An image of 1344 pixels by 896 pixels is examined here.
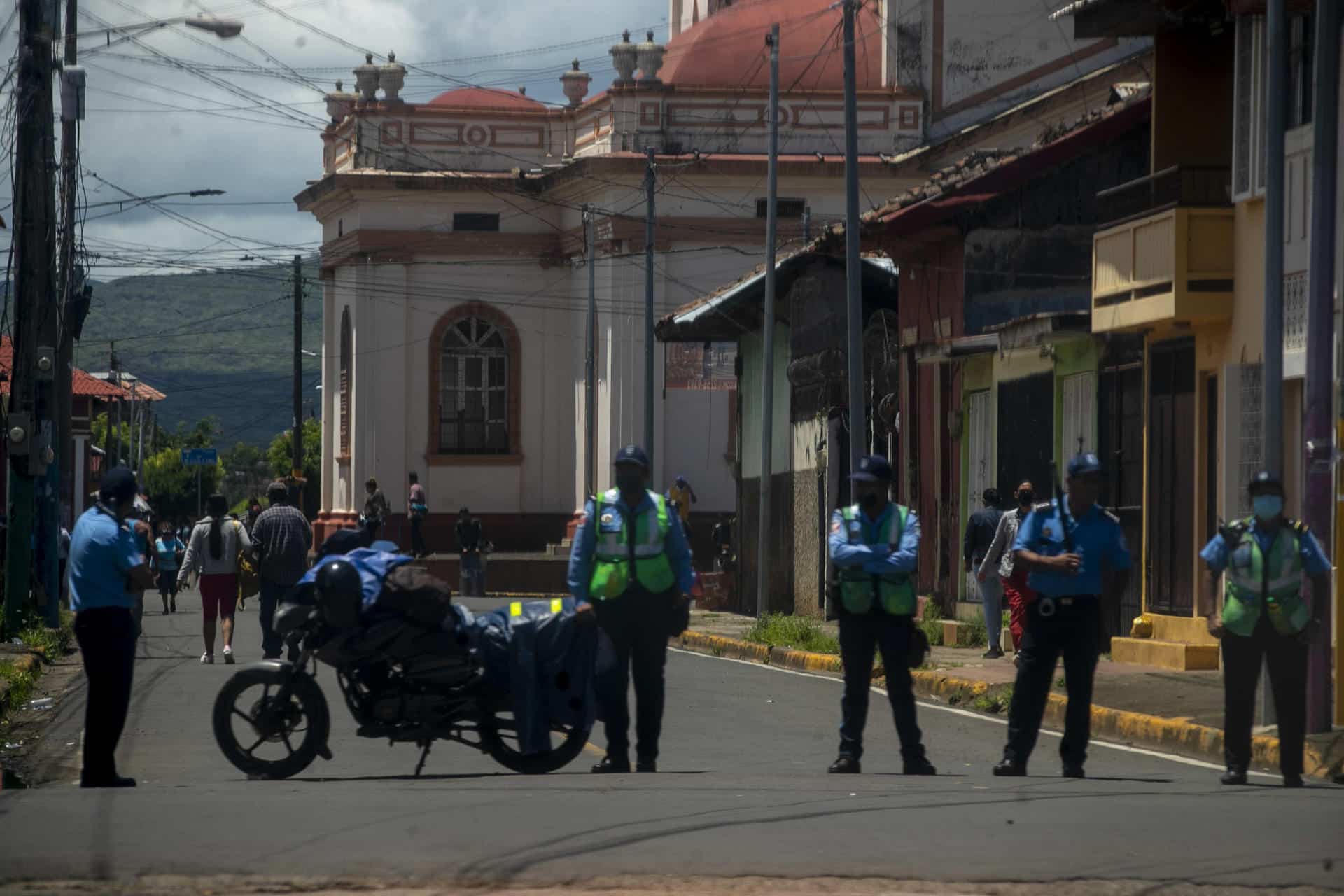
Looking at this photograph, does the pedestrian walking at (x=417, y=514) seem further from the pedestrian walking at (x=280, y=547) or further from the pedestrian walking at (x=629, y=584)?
the pedestrian walking at (x=629, y=584)

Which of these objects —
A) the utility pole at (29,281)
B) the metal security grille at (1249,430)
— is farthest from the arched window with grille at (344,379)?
the metal security grille at (1249,430)

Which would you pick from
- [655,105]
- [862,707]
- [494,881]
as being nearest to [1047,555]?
[862,707]

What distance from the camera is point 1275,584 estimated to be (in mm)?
10766

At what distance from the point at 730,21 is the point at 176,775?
115 ft

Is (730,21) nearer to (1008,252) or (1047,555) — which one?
(1008,252)

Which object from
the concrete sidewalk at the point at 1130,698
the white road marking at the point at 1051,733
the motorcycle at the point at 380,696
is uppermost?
the motorcycle at the point at 380,696

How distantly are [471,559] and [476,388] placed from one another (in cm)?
691

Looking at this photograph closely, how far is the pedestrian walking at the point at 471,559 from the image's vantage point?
41.6m

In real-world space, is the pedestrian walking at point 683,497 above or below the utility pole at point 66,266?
below

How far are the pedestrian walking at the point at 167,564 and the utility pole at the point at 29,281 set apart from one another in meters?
10.9

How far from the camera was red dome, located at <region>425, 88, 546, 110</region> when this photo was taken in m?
46.1

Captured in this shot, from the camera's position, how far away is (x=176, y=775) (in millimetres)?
11492

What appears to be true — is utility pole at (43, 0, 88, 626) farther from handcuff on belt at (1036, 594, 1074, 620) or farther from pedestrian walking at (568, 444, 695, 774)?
handcuff on belt at (1036, 594, 1074, 620)

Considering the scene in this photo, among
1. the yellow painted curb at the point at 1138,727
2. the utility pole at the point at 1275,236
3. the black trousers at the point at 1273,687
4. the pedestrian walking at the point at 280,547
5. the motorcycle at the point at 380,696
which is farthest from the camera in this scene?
the pedestrian walking at the point at 280,547
